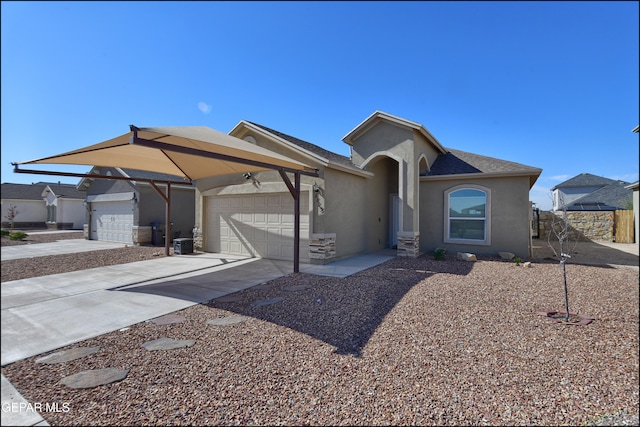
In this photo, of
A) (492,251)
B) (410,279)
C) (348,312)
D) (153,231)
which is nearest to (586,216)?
(348,312)

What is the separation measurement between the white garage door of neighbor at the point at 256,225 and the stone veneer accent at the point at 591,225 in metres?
6.59

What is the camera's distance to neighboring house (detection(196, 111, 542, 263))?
952 centimetres

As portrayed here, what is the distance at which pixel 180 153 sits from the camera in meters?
6.88

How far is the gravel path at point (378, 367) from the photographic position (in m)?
2.32

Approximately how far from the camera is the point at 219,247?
11.5m

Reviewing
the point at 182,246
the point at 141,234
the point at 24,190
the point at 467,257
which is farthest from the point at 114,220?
the point at 24,190

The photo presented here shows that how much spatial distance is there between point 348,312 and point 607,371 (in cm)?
306

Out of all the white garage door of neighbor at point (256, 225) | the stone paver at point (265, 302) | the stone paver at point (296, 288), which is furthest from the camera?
the white garage door of neighbor at point (256, 225)

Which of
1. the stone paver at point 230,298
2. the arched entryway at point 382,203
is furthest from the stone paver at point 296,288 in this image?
the arched entryway at point 382,203

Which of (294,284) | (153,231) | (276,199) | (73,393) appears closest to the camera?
(73,393)

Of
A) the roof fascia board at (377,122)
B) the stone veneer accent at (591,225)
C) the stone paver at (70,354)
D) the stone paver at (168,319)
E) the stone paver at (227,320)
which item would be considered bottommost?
the stone paver at (227,320)

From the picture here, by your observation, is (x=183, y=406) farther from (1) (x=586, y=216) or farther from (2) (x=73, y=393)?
(1) (x=586, y=216)

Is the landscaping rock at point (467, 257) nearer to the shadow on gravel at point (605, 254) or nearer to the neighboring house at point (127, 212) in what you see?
the shadow on gravel at point (605, 254)

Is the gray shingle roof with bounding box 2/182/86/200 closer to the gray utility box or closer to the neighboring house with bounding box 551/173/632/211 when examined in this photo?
the neighboring house with bounding box 551/173/632/211
